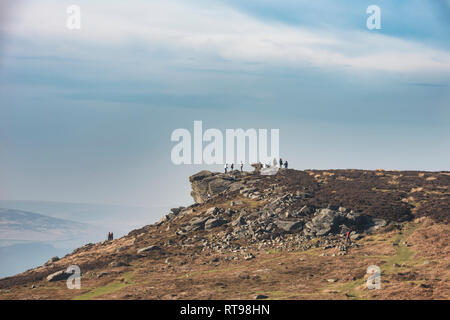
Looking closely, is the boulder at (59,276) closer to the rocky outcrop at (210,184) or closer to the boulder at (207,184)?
the rocky outcrop at (210,184)

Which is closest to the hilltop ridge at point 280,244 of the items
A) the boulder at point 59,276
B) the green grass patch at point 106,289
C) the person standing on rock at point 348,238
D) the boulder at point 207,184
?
the green grass patch at point 106,289

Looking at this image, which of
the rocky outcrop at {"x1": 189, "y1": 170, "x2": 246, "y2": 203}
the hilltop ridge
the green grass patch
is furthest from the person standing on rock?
the rocky outcrop at {"x1": 189, "y1": 170, "x2": 246, "y2": 203}

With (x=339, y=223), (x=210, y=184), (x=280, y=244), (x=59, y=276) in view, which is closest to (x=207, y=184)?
(x=210, y=184)

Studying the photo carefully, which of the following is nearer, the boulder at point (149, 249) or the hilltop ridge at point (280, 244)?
the hilltop ridge at point (280, 244)

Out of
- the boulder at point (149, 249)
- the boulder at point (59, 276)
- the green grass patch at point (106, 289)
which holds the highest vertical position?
the boulder at point (149, 249)

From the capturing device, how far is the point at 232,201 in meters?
79.6

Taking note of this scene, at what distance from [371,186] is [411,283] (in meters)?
39.8

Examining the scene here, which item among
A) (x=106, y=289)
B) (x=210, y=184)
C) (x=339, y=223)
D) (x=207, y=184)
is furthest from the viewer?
(x=207, y=184)

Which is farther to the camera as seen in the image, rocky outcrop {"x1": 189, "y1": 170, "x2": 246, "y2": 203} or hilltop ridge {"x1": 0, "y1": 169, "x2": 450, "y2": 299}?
rocky outcrop {"x1": 189, "y1": 170, "x2": 246, "y2": 203}

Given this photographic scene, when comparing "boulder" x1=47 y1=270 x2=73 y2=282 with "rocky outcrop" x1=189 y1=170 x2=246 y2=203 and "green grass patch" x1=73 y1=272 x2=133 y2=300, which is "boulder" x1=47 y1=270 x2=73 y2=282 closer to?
"green grass patch" x1=73 y1=272 x2=133 y2=300

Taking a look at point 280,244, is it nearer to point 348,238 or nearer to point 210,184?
point 348,238

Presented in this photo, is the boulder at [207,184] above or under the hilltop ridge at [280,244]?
above

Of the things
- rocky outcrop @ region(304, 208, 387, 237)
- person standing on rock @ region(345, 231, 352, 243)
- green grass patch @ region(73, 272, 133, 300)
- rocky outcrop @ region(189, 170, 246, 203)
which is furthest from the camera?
rocky outcrop @ region(189, 170, 246, 203)
